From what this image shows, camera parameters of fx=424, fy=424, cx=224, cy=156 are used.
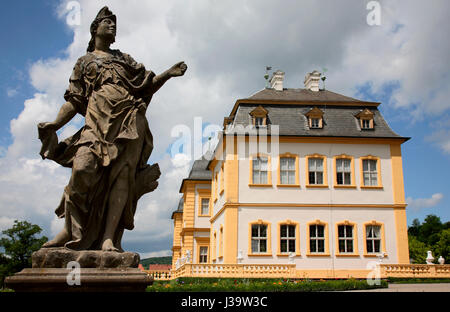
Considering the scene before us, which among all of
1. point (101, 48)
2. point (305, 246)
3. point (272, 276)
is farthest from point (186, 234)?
point (101, 48)

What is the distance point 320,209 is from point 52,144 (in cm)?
2499

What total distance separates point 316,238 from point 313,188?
323 centimetres

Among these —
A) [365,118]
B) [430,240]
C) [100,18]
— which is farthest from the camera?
[430,240]

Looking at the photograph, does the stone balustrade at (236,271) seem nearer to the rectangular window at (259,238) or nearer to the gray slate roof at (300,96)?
the rectangular window at (259,238)

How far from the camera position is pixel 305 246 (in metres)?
26.7

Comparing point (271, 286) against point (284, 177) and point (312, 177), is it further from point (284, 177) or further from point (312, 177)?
point (312, 177)

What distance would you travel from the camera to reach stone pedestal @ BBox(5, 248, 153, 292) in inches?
137

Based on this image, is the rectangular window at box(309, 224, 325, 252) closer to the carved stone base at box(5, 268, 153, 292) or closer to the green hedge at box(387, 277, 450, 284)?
the green hedge at box(387, 277, 450, 284)

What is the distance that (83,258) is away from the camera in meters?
3.66

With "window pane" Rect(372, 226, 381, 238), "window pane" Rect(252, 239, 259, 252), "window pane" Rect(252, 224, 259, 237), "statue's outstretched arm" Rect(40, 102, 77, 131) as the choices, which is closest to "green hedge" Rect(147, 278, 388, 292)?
"statue's outstretched arm" Rect(40, 102, 77, 131)

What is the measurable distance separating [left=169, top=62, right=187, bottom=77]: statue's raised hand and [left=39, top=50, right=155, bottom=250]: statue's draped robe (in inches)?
8.6

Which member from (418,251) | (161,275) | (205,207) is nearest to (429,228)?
(418,251)

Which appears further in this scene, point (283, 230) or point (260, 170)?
point (260, 170)
